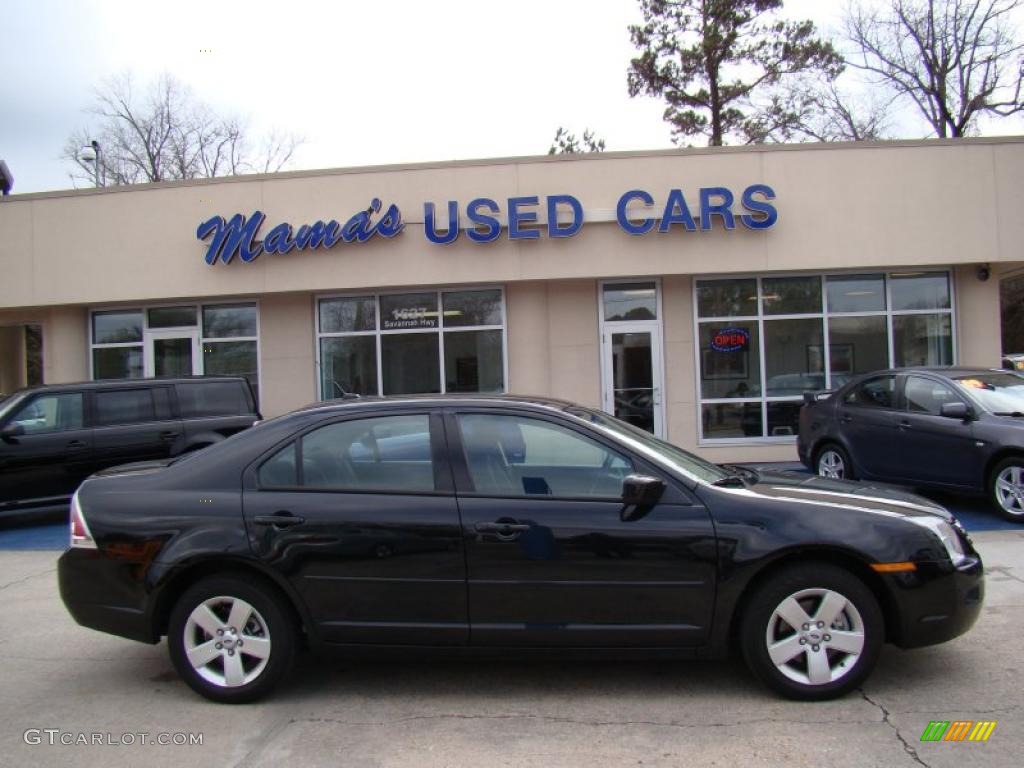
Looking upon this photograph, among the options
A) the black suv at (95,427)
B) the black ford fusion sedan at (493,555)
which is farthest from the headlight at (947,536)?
the black suv at (95,427)

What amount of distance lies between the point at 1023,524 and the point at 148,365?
12.8m

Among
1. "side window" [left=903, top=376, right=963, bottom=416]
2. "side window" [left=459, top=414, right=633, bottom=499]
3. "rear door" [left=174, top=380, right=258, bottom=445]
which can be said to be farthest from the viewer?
"rear door" [left=174, top=380, right=258, bottom=445]

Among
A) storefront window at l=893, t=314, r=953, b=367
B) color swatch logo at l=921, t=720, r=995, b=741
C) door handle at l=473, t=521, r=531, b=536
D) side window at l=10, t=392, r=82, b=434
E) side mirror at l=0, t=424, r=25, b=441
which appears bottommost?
color swatch logo at l=921, t=720, r=995, b=741

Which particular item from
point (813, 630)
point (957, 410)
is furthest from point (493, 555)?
point (957, 410)

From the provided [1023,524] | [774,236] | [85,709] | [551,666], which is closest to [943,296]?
[774,236]

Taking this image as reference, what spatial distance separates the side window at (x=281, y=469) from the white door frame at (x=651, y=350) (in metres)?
9.13

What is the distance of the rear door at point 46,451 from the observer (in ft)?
30.3

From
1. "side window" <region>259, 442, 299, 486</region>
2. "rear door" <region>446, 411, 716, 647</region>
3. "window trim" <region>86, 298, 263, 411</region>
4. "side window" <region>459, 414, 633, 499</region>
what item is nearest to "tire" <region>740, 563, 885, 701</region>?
"rear door" <region>446, 411, 716, 647</region>

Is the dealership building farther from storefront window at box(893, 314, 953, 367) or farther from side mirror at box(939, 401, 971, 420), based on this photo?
side mirror at box(939, 401, 971, 420)

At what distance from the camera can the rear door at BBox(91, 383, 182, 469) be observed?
970 centimetres

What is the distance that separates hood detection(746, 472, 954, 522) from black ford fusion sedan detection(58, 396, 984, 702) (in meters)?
0.02

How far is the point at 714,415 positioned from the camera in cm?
1312

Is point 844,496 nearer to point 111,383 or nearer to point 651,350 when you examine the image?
point 111,383

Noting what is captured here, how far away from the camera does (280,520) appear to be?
4160mm
